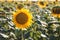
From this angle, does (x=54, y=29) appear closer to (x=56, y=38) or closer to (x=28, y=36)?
(x=56, y=38)

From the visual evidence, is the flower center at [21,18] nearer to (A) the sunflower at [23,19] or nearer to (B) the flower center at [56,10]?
(A) the sunflower at [23,19]

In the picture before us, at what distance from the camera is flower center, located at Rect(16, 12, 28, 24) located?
12.6 ft

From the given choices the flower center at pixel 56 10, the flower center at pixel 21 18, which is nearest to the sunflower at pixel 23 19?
the flower center at pixel 21 18

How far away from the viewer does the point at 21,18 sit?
384cm

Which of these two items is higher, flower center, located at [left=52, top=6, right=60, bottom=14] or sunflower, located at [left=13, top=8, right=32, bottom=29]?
sunflower, located at [left=13, top=8, right=32, bottom=29]

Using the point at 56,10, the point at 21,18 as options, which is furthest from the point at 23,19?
the point at 56,10

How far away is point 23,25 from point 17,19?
13 centimetres

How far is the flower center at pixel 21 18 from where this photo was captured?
3850 millimetres

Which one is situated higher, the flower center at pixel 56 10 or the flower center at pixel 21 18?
the flower center at pixel 21 18

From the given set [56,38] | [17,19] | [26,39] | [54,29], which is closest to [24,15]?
[17,19]

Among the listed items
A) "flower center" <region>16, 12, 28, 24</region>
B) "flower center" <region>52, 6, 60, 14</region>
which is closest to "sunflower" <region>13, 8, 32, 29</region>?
"flower center" <region>16, 12, 28, 24</region>

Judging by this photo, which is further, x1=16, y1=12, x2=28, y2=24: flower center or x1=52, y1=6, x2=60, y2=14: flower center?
x1=52, y1=6, x2=60, y2=14: flower center

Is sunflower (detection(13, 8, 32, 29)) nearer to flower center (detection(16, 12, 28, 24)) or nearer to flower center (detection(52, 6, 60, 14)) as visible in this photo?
flower center (detection(16, 12, 28, 24))

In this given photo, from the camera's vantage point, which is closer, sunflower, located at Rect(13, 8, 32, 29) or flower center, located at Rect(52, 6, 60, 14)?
sunflower, located at Rect(13, 8, 32, 29)
